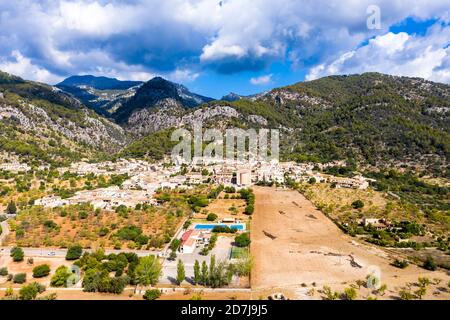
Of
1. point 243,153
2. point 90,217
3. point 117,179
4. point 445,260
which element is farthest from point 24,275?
point 243,153

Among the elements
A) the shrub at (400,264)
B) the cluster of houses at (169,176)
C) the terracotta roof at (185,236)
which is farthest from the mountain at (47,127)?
the shrub at (400,264)

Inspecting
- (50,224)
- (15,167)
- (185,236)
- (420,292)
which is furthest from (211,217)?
(15,167)

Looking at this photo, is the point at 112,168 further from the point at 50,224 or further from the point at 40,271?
the point at 40,271

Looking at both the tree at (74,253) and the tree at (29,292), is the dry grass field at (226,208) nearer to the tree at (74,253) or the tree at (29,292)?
the tree at (74,253)

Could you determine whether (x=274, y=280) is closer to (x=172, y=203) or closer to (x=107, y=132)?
(x=172, y=203)

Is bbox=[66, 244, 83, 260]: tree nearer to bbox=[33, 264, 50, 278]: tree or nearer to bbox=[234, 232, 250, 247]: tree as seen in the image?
bbox=[33, 264, 50, 278]: tree
